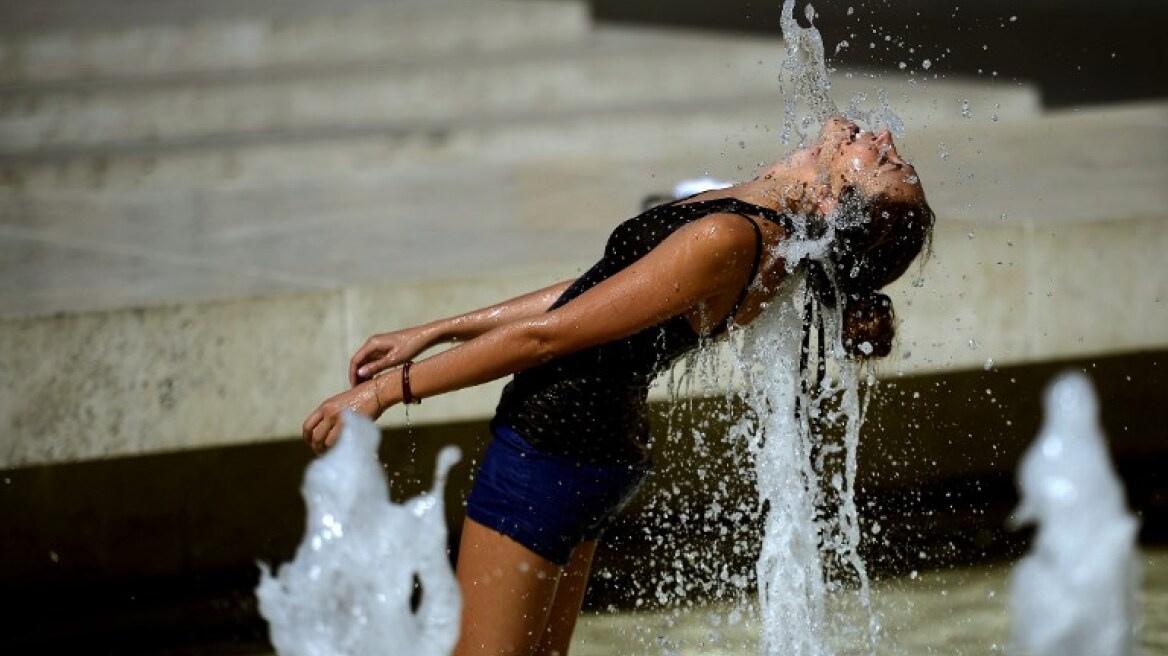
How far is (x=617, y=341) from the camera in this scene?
2592mm

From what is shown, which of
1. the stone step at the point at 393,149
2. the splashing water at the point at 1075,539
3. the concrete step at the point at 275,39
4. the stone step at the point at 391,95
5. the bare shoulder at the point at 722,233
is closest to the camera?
the splashing water at the point at 1075,539

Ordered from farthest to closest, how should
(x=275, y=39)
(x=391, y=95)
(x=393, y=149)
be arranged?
1. (x=275, y=39)
2. (x=391, y=95)
3. (x=393, y=149)

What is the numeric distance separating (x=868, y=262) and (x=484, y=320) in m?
0.73

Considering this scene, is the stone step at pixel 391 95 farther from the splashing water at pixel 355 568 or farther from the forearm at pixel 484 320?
the splashing water at pixel 355 568

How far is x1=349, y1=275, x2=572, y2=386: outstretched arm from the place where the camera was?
2.89 m

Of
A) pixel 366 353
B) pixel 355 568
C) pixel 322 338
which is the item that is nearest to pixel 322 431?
pixel 355 568

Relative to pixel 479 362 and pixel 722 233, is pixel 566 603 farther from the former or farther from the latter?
pixel 722 233

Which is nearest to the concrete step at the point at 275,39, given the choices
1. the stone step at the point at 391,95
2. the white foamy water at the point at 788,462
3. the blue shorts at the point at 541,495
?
the stone step at the point at 391,95

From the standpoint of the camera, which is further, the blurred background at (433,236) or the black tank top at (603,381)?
the blurred background at (433,236)

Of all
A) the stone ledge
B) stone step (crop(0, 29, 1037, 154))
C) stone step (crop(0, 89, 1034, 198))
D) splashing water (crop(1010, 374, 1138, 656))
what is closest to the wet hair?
splashing water (crop(1010, 374, 1138, 656))

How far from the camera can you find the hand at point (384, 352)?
2.88m

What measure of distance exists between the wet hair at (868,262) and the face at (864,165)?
0.05 feet

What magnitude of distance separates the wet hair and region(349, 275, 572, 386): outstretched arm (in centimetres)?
51

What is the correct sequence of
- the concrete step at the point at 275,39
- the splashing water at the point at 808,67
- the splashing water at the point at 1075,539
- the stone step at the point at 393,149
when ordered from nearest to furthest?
the splashing water at the point at 1075,539
the splashing water at the point at 808,67
the stone step at the point at 393,149
the concrete step at the point at 275,39
